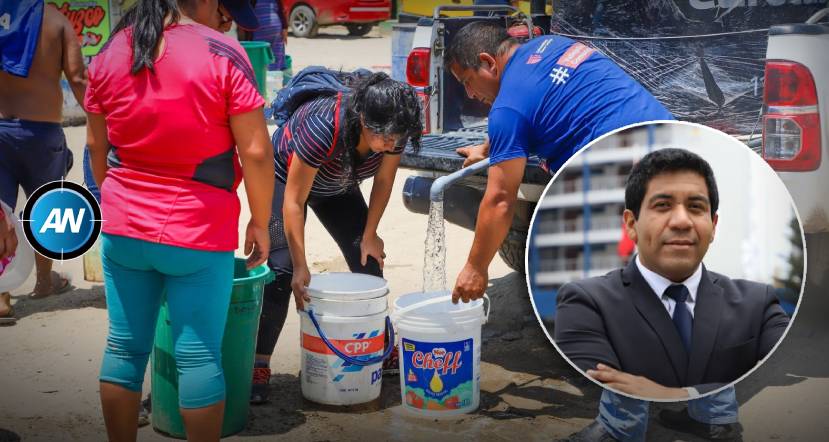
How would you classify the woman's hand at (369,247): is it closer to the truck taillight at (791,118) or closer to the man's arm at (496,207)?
the man's arm at (496,207)

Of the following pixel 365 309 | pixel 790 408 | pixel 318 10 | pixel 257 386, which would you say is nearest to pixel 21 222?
pixel 257 386

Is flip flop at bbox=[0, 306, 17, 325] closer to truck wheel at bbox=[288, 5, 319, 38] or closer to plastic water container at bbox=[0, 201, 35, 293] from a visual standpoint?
plastic water container at bbox=[0, 201, 35, 293]

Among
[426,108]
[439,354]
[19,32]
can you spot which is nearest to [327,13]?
[426,108]

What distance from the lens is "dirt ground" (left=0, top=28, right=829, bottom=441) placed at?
4.05 m

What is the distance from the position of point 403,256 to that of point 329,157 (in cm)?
266

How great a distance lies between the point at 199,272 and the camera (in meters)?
3.28

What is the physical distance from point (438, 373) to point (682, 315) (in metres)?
1.18

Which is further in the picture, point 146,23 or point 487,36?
point 487,36

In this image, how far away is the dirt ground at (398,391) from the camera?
160 inches

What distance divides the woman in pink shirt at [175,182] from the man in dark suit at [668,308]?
1.11m

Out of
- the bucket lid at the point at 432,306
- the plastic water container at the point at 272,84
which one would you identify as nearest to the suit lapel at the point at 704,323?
the bucket lid at the point at 432,306

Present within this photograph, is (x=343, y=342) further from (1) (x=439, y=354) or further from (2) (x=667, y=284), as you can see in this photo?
(2) (x=667, y=284)

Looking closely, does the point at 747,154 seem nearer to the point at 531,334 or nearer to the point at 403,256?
the point at 531,334

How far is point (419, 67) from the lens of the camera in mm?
5738
